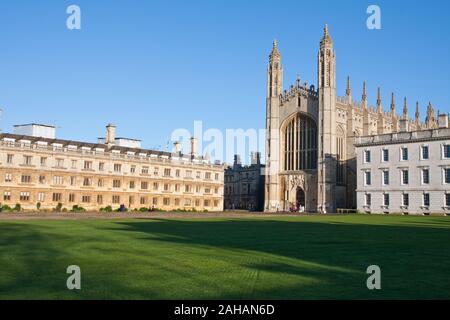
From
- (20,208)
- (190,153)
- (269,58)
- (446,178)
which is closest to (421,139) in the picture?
(446,178)

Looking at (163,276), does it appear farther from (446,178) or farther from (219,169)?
(219,169)

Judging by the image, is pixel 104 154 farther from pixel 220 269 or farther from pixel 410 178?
pixel 220 269

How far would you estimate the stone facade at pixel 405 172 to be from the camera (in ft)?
204

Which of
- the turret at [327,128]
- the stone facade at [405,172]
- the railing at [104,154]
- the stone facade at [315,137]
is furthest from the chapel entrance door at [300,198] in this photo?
the railing at [104,154]

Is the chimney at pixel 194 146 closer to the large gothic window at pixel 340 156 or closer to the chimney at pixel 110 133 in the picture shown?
the chimney at pixel 110 133

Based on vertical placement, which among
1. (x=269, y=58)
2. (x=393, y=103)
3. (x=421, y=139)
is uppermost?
(x=269, y=58)

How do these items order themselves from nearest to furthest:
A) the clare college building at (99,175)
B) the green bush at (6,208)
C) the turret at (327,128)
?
the green bush at (6,208) → the clare college building at (99,175) → the turret at (327,128)

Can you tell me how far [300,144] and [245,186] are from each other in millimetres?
28636

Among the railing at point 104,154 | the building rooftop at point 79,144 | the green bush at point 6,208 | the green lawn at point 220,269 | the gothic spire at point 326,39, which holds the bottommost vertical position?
the green lawn at point 220,269

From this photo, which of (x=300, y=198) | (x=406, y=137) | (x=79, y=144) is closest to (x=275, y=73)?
(x=300, y=198)

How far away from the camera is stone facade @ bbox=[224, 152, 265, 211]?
110 m

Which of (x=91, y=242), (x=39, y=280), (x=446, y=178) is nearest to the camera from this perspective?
(x=39, y=280)

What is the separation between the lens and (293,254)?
14.4 meters
